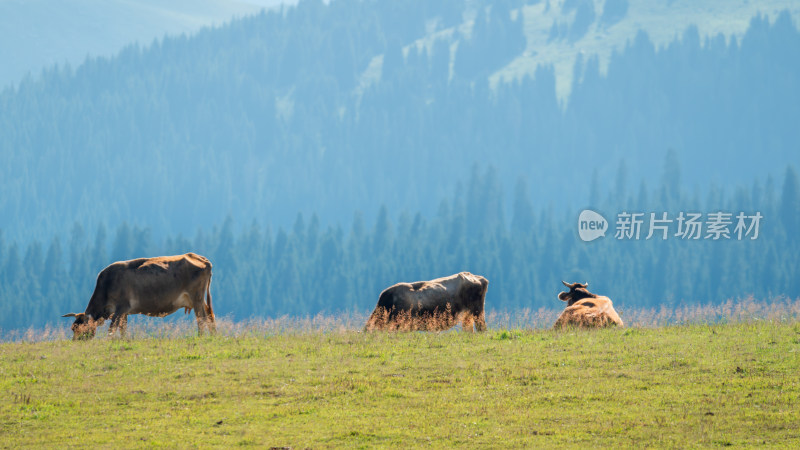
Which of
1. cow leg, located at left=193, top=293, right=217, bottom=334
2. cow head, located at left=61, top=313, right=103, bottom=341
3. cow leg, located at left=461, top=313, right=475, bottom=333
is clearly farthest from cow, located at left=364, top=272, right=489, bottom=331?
cow head, located at left=61, top=313, right=103, bottom=341

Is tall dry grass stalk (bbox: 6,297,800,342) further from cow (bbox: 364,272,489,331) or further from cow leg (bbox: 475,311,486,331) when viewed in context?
cow leg (bbox: 475,311,486,331)

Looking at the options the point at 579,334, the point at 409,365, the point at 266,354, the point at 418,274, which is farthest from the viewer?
the point at 418,274

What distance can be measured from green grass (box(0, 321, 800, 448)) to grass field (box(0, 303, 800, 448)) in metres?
0.04

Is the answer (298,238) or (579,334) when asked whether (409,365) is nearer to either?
(579,334)

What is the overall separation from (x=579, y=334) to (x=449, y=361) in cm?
398

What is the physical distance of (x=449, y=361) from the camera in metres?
16.8

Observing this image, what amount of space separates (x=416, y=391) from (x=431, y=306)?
291 inches

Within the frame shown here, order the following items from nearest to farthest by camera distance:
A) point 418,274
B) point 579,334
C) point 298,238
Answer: point 579,334 < point 418,274 < point 298,238

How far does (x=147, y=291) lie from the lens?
22.5 metres

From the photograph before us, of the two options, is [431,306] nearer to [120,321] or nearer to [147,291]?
[147,291]

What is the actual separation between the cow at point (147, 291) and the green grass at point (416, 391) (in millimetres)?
2550

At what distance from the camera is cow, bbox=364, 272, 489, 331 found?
21656mm

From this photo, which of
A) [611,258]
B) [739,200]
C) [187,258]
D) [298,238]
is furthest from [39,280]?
[187,258]

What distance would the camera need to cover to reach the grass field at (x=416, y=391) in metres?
12.1
